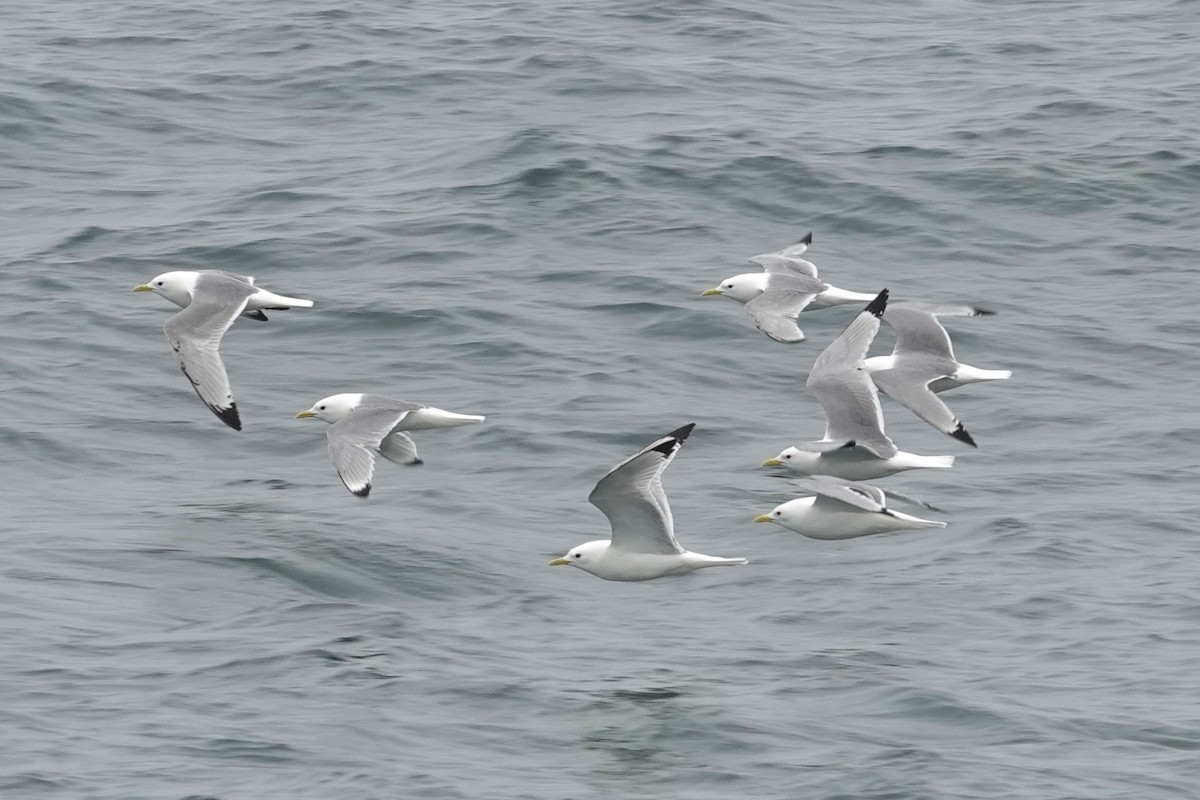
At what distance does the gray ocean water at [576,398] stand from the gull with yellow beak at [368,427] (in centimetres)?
66

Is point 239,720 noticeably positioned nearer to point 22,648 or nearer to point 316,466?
point 22,648

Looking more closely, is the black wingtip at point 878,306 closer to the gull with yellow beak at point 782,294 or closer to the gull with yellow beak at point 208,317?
the gull with yellow beak at point 782,294

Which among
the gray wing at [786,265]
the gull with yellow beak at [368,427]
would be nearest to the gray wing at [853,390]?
the gray wing at [786,265]

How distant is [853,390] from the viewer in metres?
14.3

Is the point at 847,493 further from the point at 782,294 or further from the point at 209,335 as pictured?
the point at 209,335

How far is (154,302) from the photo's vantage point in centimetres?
1880

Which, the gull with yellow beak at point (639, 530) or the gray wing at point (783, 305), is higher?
the gray wing at point (783, 305)

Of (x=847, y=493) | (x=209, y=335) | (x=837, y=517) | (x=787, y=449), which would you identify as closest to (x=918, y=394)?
(x=787, y=449)

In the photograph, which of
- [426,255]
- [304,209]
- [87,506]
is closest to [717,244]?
[426,255]

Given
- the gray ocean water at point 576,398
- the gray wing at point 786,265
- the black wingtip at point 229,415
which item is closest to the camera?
the gray ocean water at point 576,398

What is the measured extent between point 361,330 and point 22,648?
6.10 m

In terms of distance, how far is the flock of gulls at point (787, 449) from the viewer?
42.4 ft

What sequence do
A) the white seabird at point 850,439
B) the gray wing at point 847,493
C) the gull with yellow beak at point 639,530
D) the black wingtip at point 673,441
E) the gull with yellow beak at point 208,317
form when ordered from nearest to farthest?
1. the black wingtip at point 673,441
2. the gull with yellow beak at point 639,530
3. the gray wing at point 847,493
4. the white seabird at point 850,439
5. the gull with yellow beak at point 208,317

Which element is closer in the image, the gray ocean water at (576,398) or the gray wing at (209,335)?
the gray ocean water at (576,398)
